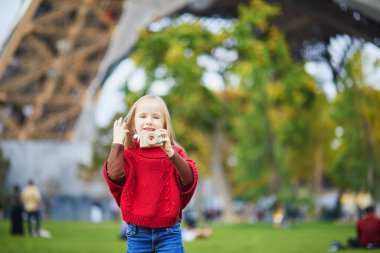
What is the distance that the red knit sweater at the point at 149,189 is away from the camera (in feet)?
13.6

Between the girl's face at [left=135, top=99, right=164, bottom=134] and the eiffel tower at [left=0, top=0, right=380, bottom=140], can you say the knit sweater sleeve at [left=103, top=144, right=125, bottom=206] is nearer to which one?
the girl's face at [left=135, top=99, right=164, bottom=134]

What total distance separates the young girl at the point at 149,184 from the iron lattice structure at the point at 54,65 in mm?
31704

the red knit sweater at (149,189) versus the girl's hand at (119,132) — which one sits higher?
the girl's hand at (119,132)

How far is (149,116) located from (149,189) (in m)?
0.47

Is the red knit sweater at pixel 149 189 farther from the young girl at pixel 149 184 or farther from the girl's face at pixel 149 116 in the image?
the girl's face at pixel 149 116

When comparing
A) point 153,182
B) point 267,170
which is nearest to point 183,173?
point 153,182

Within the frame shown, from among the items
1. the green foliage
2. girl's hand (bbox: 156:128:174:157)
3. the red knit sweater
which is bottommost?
the green foliage

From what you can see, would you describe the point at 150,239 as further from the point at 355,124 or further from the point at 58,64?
the point at 58,64

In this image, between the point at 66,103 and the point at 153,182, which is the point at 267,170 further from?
the point at 153,182

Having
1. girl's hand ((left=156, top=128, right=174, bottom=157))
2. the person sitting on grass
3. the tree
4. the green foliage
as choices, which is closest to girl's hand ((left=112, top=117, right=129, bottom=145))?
girl's hand ((left=156, top=128, right=174, bottom=157))

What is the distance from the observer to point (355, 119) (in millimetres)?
29688

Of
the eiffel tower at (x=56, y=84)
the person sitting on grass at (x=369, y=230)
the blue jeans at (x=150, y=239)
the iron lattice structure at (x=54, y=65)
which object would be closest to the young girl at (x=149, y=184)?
the blue jeans at (x=150, y=239)

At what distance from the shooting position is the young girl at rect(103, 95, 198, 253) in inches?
163

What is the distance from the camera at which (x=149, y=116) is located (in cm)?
418
